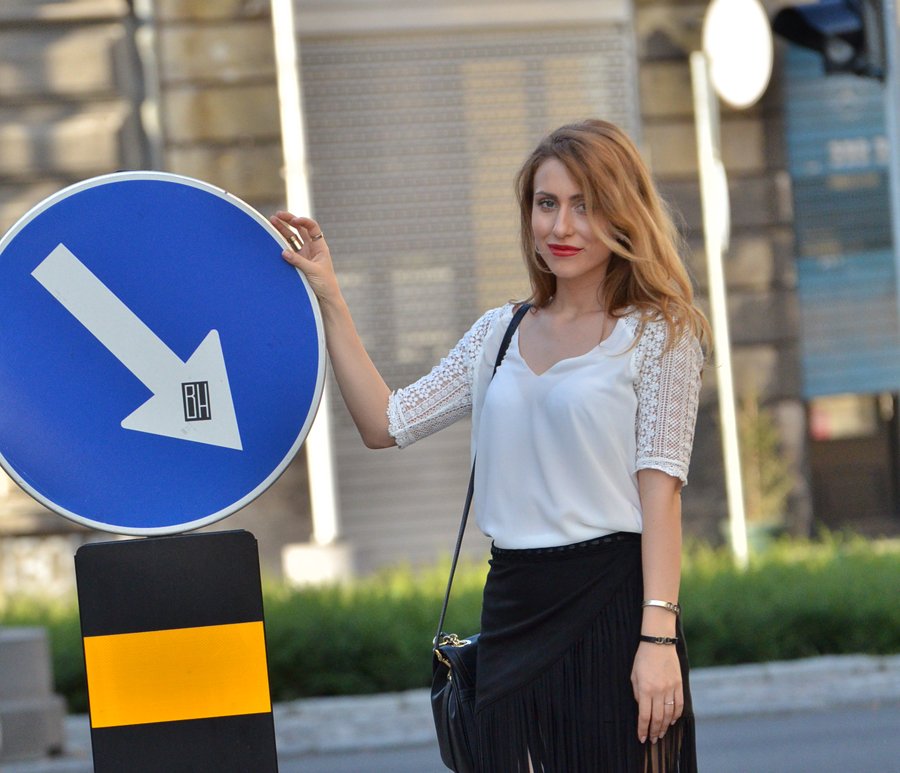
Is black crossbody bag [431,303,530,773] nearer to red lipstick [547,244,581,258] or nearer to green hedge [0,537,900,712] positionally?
red lipstick [547,244,581,258]

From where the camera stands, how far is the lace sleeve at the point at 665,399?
2.60m

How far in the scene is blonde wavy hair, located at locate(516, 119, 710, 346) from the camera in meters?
2.66

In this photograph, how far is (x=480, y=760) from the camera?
271cm

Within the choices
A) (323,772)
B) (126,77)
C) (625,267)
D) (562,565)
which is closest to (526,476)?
(562,565)

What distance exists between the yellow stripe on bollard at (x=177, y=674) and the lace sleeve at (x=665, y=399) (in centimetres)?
70

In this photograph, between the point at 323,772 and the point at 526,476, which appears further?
the point at 323,772

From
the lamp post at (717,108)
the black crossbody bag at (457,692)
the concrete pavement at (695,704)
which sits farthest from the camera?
the lamp post at (717,108)

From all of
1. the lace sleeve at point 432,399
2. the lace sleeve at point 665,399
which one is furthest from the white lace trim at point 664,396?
the lace sleeve at point 432,399

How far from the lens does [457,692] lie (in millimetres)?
2762

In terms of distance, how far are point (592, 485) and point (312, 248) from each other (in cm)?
67

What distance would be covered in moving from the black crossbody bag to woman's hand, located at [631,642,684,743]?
12.3 inches

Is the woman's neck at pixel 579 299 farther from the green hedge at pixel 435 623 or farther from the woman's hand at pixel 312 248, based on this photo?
the green hedge at pixel 435 623

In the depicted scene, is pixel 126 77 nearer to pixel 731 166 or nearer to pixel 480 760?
pixel 731 166

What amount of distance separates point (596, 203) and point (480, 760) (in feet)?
3.16
